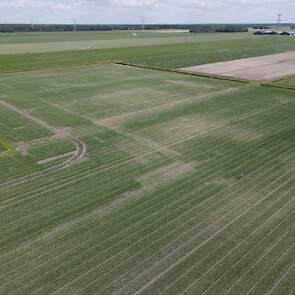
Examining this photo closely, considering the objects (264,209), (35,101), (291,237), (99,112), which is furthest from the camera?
(35,101)

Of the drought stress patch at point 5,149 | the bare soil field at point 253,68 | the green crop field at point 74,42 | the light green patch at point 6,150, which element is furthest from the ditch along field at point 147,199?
the green crop field at point 74,42

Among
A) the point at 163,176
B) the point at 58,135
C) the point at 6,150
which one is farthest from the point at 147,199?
the point at 58,135

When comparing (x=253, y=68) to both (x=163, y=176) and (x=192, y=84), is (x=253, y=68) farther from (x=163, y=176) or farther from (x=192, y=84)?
(x=163, y=176)

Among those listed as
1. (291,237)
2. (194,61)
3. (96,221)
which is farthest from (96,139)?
(194,61)

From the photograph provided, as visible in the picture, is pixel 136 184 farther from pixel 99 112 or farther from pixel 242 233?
pixel 99 112

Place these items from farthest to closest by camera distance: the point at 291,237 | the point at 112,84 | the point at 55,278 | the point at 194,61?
the point at 194,61 → the point at 112,84 → the point at 291,237 → the point at 55,278

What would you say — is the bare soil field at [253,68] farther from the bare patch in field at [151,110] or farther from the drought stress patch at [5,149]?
the drought stress patch at [5,149]

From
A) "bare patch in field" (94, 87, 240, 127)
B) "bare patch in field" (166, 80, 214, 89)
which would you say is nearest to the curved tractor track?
"bare patch in field" (94, 87, 240, 127)
